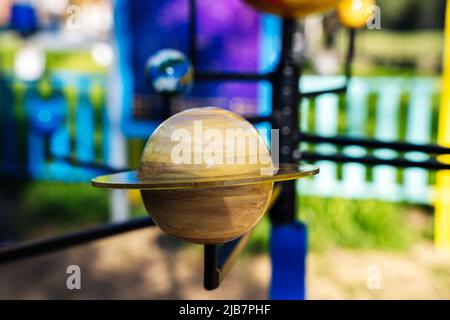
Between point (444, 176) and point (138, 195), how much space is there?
70.2 inches

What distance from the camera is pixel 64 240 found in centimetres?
127

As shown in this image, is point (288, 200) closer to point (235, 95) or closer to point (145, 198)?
point (145, 198)

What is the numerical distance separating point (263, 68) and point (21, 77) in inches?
78.3

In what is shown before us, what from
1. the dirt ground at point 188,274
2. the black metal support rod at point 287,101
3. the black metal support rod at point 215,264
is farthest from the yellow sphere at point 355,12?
the dirt ground at point 188,274

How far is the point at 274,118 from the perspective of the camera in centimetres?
142

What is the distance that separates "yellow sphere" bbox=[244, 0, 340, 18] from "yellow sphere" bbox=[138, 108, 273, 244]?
0.52 metres

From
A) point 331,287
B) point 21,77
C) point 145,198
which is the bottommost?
point 331,287

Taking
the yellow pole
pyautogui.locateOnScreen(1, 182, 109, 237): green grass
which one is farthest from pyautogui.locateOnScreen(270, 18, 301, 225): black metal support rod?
pyautogui.locateOnScreen(1, 182, 109, 237): green grass

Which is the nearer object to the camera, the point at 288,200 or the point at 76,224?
the point at 288,200

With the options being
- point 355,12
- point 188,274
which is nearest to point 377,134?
point 188,274

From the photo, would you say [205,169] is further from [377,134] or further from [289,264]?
[377,134]

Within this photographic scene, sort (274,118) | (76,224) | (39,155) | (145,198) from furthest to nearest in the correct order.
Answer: (39,155)
(76,224)
(274,118)
(145,198)

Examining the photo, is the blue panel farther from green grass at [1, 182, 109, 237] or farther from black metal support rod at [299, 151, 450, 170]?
green grass at [1, 182, 109, 237]
